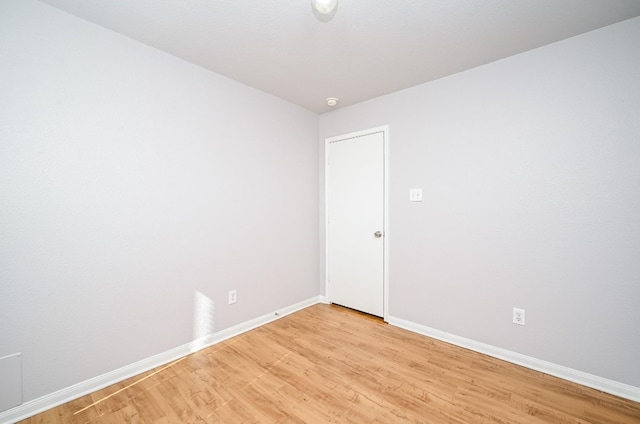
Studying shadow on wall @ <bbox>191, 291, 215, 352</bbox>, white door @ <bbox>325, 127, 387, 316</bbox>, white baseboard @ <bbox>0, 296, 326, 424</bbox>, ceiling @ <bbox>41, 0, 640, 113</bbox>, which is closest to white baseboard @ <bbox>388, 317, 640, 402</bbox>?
white door @ <bbox>325, 127, 387, 316</bbox>

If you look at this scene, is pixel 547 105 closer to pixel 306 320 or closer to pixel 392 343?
pixel 392 343

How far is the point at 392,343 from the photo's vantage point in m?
2.47

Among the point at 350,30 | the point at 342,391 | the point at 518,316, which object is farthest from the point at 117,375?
the point at 518,316

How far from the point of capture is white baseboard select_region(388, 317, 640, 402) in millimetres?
1771

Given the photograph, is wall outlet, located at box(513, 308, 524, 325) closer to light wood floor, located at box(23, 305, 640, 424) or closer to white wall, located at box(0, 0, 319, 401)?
light wood floor, located at box(23, 305, 640, 424)

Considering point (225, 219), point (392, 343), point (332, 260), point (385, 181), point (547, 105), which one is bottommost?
point (392, 343)

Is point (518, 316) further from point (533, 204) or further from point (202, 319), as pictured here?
point (202, 319)

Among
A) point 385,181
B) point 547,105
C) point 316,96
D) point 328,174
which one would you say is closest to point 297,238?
point 328,174

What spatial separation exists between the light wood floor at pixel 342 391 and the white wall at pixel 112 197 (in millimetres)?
323

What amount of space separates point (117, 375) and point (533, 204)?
3.34m

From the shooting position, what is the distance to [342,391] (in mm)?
1825

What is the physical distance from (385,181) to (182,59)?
2213mm

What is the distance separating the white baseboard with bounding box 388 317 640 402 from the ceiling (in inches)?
94.9

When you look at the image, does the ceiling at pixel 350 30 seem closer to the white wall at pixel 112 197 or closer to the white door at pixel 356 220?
the white wall at pixel 112 197
